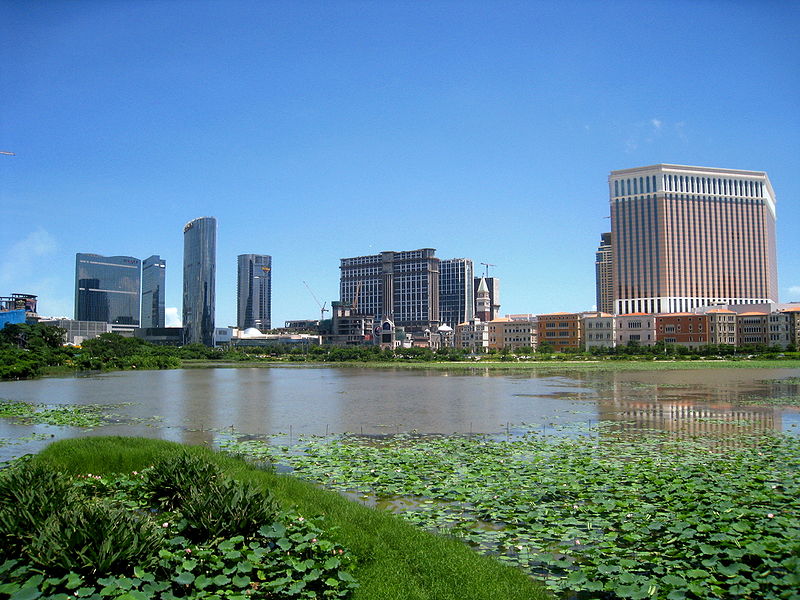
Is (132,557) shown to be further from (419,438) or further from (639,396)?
(639,396)

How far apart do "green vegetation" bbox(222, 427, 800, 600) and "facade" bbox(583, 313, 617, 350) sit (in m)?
135

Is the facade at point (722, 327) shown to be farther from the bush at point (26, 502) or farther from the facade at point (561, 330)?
the bush at point (26, 502)

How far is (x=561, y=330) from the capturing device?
16000 cm

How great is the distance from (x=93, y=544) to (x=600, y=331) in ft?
503

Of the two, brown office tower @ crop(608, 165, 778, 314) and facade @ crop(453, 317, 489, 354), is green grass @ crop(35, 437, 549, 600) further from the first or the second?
brown office tower @ crop(608, 165, 778, 314)

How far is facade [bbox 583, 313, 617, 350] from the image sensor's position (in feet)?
493

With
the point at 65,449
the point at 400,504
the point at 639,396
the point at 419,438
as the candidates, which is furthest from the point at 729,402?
the point at 65,449

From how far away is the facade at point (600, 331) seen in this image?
493 ft

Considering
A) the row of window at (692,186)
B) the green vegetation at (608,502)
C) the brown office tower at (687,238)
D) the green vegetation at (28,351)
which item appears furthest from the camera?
the row of window at (692,186)

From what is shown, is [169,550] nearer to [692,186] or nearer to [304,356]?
[304,356]

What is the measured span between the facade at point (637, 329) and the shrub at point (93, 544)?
495ft

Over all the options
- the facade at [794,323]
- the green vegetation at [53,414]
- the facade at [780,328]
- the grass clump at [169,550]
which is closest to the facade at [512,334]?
the facade at [780,328]

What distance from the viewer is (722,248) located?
166 metres

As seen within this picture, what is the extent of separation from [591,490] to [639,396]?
98.8ft
